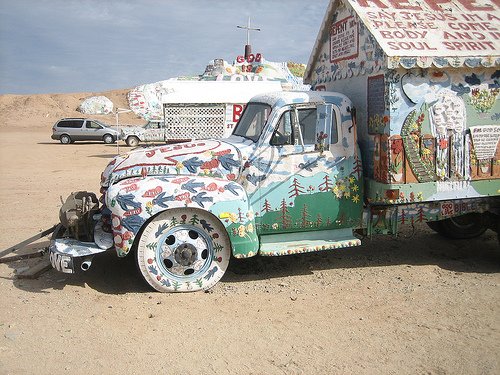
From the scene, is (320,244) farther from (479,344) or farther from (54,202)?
(54,202)

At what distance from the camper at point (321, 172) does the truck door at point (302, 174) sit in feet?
0.04

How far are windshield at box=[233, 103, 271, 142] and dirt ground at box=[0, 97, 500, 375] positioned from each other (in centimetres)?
173

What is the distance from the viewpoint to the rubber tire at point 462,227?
23.7 ft

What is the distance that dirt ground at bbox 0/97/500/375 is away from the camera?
3879 millimetres

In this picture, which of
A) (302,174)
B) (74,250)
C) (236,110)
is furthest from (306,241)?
(236,110)

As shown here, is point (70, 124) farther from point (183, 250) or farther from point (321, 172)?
point (321, 172)

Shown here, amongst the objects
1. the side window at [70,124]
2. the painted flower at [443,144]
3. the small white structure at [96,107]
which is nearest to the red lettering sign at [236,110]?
the painted flower at [443,144]

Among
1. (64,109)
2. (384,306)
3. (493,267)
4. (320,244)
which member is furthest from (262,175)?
(64,109)

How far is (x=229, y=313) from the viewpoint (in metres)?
4.81

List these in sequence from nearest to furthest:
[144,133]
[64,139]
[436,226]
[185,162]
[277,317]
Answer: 1. [277,317]
2. [185,162]
3. [436,226]
4. [144,133]
5. [64,139]

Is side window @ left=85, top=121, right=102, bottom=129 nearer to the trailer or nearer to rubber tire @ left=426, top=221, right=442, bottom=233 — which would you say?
rubber tire @ left=426, top=221, right=442, bottom=233

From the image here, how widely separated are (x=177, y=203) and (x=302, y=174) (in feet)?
4.88

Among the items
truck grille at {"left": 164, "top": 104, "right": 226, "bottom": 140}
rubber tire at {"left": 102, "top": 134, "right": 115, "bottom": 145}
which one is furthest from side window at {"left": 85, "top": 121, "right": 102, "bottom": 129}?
truck grille at {"left": 164, "top": 104, "right": 226, "bottom": 140}

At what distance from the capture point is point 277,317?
471cm
